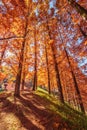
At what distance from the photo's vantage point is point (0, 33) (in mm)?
17219

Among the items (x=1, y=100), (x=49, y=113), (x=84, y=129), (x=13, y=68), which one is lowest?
(x=84, y=129)

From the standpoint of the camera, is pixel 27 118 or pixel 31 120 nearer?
pixel 31 120

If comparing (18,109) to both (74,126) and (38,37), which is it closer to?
(74,126)

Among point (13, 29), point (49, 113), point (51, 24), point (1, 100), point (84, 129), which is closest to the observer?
point (84, 129)

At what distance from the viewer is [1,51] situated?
18875 millimetres

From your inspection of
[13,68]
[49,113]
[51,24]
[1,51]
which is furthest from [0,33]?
[49,113]

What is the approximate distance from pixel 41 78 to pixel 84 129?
2053 centimetres

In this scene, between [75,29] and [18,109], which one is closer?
[18,109]

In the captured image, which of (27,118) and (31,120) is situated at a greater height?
(27,118)

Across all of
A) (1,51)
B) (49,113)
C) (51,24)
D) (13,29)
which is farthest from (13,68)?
(49,113)

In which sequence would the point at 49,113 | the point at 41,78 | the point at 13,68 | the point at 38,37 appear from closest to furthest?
the point at 49,113 → the point at 13,68 → the point at 38,37 → the point at 41,78

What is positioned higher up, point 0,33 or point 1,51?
point 0,33

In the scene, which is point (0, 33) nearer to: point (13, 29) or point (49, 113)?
point (13, 29)

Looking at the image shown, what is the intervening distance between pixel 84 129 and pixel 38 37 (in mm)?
12734
